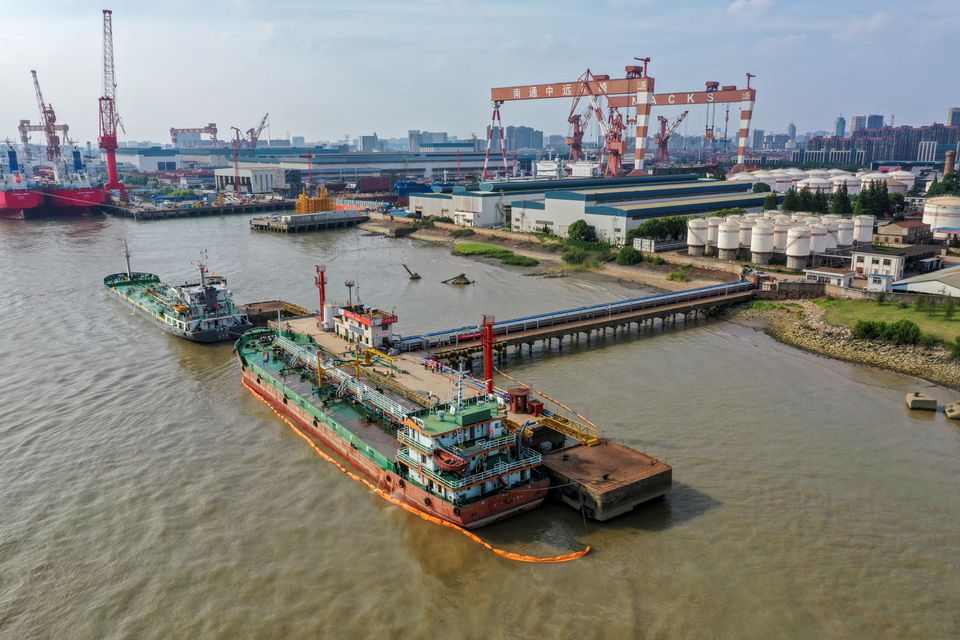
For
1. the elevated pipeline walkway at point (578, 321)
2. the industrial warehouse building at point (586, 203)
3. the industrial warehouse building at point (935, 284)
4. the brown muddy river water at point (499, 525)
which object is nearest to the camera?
the brown muddy river water at point (499, 525)

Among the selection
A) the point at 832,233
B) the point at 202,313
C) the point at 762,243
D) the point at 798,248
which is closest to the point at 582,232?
the point at 762,243

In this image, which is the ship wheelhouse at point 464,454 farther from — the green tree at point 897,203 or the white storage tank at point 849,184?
the white storage tank at point 849,184

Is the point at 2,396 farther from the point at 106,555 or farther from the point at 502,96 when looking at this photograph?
the point at 502,96

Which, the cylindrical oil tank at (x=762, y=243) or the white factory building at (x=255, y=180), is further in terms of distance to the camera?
the white factory building at (x=255, y=180)

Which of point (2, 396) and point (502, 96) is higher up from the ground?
point (502, 96)

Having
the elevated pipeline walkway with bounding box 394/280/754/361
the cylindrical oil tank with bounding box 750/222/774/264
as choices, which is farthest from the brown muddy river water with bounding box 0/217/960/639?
the cylindrical oil tank with bounding box 750/222/774/264

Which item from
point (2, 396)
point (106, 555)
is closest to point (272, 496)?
point (106, 555)

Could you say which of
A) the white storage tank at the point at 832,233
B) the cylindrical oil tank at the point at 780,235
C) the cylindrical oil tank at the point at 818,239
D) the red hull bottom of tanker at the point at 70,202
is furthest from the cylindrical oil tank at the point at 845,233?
the red hull bottom of tanker at the point at 70,202
